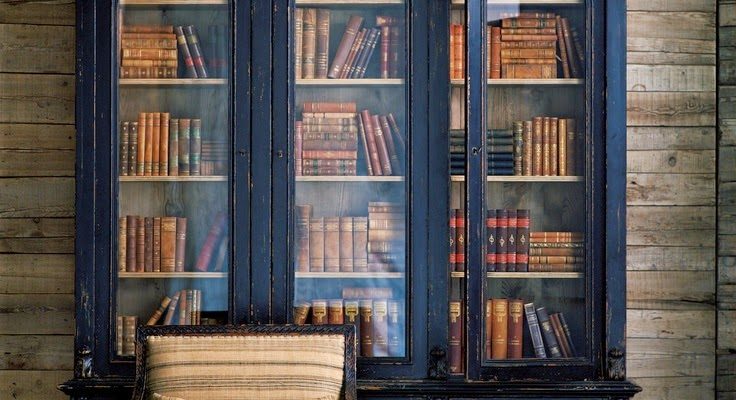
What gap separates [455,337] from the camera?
8.97ft

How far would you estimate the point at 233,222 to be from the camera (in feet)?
Answer: 8.84

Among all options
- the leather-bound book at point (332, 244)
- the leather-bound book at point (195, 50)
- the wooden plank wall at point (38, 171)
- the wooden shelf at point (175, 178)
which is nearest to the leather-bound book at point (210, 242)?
the wooden shelf at point (175, 178)

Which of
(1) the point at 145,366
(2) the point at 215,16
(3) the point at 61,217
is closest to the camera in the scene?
(1) the point at 145,366

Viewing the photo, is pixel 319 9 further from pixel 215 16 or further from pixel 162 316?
pixel 162 316

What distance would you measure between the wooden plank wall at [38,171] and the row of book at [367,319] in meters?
1.03

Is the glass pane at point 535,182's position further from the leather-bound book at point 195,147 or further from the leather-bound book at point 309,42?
the leather-bound book at point 195,147

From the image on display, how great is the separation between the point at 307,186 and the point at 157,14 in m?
0.74

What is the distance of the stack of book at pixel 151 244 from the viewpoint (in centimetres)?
271

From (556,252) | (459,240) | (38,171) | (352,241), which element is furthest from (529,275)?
(38,171)

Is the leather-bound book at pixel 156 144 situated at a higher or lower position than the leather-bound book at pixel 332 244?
higher

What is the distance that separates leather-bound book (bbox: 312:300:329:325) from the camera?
2744 millimetres

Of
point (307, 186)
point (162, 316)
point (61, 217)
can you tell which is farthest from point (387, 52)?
point (61, 217)

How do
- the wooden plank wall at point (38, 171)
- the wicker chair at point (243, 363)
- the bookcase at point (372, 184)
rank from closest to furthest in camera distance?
the wicker chair at point (243, 363), the bookcase at point (372, 184), the wooden plank wall at point (38, 171)

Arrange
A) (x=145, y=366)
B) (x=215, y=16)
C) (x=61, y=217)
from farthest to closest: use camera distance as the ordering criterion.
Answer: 1. (x=61, y=217)
2. (x=215, y=16)
3. (x=145, y=366)
